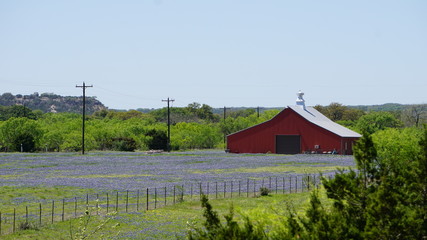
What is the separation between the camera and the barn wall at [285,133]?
9869 cm

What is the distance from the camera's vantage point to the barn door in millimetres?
101938

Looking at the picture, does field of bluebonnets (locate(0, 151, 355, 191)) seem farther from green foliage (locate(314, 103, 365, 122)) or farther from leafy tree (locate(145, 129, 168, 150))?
green foliage (locate(314, 103, 365, 122))

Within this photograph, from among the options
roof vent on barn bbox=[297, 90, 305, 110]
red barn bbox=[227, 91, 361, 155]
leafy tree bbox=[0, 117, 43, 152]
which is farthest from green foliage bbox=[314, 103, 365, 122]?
leafy tree bbox=[0, 117, 43, 152]

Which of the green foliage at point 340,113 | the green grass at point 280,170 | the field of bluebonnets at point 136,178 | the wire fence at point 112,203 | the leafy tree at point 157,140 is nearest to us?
the wire fence at point 112,203

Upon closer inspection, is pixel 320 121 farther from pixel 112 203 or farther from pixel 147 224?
pixel 147 224

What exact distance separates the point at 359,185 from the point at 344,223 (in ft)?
6.49

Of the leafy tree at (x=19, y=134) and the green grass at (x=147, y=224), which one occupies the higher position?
the leafy tree at (x=19, y=134)

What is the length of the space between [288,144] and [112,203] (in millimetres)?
60548

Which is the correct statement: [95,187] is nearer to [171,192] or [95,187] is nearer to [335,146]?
[171,192]

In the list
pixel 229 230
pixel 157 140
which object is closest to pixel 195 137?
pixel 157 140

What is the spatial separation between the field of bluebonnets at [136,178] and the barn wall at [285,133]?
10.1 ft

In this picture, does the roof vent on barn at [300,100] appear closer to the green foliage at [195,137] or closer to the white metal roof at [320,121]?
the white metal roof at [320,121]

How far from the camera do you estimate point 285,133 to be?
10194 centimetres

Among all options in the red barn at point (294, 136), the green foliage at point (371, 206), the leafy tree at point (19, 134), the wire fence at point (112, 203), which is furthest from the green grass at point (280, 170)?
the green foliage at point (371, 206)
